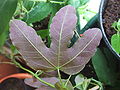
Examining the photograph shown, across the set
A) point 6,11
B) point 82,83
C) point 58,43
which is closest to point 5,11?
point 6,11

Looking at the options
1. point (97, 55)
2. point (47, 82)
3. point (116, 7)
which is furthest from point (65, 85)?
point (116, 7)

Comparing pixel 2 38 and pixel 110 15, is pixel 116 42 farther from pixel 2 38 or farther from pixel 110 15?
pixel 2 38

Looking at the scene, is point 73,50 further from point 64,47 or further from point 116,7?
point 116,7

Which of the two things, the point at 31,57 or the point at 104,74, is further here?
the point at 104,74

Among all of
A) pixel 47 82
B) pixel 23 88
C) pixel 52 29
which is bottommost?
pixel 23 88

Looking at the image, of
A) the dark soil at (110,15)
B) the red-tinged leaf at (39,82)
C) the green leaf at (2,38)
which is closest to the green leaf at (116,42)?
the dark soil at (110,15)

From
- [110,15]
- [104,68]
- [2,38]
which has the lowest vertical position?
[104,68]

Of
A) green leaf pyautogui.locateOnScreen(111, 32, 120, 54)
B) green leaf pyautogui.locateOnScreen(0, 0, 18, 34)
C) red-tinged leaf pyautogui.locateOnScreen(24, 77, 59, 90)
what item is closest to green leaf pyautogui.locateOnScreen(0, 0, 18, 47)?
green leaf pyautogui.locateOnScreen(0, 0, 18, 34)
